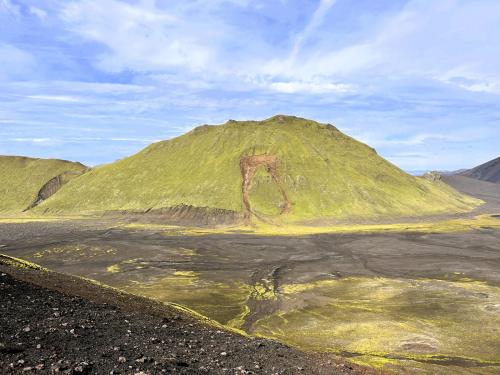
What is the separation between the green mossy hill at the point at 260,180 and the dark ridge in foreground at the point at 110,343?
118580mm

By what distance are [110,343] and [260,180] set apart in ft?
472

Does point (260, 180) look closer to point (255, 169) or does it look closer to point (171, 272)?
point (255, 169)

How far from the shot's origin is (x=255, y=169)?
166m

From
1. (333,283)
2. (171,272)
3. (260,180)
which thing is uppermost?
(260,180)

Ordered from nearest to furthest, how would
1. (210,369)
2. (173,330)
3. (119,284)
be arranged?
(210,369)
(173,330)
(119,284)

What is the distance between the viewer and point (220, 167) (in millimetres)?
167500

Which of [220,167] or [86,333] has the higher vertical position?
[220,167]

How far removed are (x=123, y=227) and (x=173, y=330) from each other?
372ft

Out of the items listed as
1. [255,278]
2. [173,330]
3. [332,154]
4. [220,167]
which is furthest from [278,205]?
[173,330]

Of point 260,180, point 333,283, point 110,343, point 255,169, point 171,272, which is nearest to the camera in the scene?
point 110,343

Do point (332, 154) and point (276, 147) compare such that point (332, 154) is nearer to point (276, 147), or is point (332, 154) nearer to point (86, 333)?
point (276, 147)

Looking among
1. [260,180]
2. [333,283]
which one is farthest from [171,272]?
[260,180]

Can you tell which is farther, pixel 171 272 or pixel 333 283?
pixel 171 272

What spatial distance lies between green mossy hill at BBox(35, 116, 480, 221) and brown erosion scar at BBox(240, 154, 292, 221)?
1.65m
